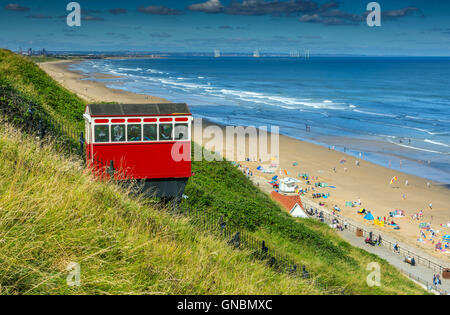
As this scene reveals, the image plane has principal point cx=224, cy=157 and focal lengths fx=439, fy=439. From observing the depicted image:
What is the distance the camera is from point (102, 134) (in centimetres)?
1234

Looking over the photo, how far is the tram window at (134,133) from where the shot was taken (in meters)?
12.5

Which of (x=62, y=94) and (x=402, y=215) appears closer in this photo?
(x=62, y=94)

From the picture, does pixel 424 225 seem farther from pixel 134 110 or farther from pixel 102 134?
pixel 102 134

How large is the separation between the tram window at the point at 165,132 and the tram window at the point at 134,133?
1.96 ft

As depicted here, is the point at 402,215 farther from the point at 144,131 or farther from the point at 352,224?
the point at 144,131

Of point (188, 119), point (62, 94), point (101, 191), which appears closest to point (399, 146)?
point (62, 94)

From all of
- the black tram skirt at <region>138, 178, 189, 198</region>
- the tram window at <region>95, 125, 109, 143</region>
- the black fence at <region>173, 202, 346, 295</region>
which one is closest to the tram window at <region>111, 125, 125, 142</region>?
the tram window at <region>95, 125, 109, 143</region>

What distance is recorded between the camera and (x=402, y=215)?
3409 centimetres

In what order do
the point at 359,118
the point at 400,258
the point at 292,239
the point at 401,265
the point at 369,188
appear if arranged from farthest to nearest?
the point at 359,118, the point at 369,188, the point at 400,258, the point at 401,265, the point at 292,239

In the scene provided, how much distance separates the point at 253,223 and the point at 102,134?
22.7 feet

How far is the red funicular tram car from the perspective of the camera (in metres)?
12.3

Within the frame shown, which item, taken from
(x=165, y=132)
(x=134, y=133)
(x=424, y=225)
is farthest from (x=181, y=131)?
(x=424, y=225)
